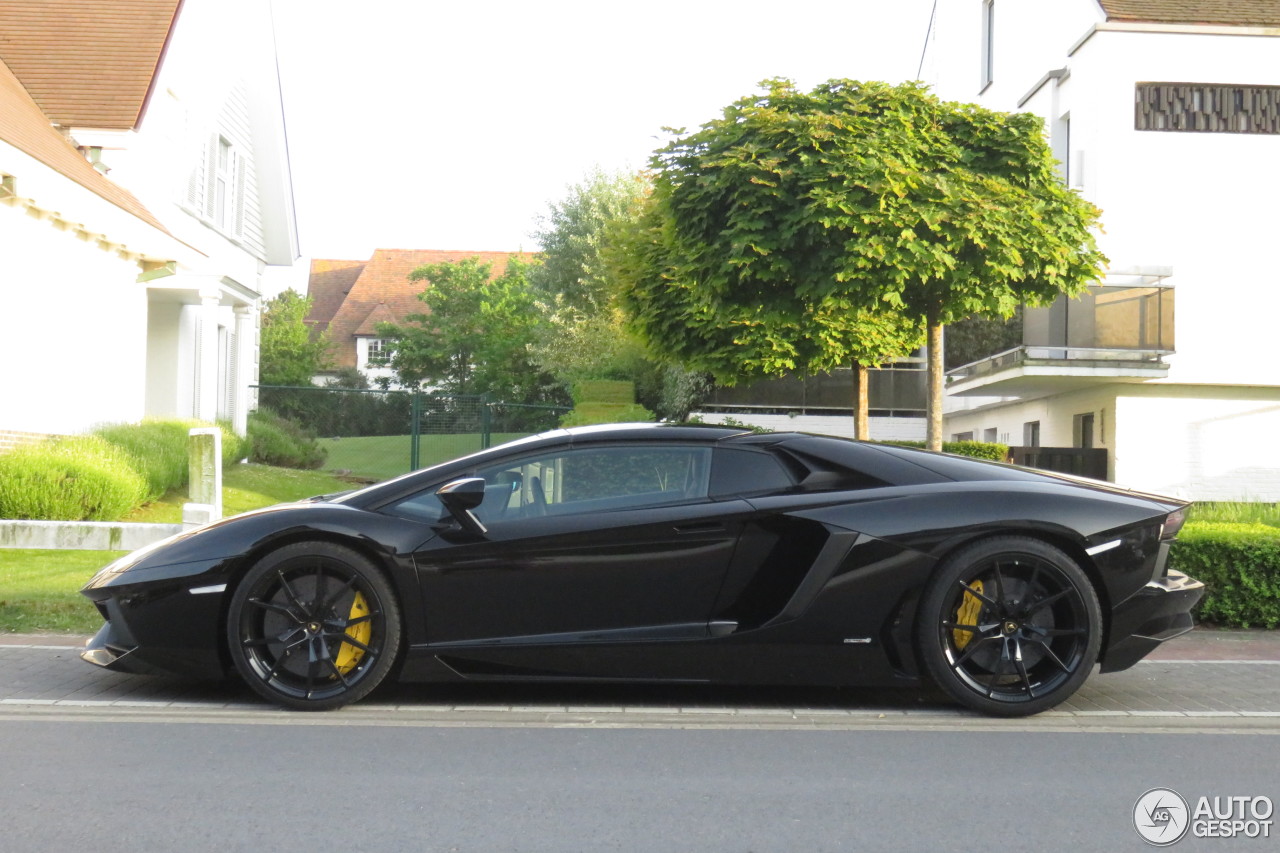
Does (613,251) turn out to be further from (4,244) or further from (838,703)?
(838,703)

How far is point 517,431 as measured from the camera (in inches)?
1195

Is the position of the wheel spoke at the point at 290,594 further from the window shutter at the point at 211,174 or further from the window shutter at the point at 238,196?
the window shutter at the point at 238,196

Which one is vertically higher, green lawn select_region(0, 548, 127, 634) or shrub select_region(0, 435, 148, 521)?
shrub select_region(0, 435, 148, 521)

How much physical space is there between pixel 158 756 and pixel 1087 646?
3.89 meters

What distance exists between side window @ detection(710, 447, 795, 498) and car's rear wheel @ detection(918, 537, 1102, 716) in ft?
2.71

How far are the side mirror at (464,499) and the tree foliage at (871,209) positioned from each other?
29.6 ft

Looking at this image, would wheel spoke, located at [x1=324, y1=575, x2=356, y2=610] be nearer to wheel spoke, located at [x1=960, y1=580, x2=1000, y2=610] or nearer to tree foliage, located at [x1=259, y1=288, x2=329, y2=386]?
wheel spoke, located at [x1=960, y1=580, x2=1000, y2=610]

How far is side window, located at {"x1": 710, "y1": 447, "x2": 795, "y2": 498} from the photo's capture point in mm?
6117

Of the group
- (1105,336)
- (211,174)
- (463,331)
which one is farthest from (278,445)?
(463,331)

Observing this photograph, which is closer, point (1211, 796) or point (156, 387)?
point (1211, 796)

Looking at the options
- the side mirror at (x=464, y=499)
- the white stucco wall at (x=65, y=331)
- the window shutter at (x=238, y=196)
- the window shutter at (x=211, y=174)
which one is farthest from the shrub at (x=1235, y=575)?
the window shutter at (x=238, y=196)

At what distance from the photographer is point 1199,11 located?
27.9m

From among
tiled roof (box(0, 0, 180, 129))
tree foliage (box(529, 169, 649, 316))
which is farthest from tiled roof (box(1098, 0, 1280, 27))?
tiled roof (box(0, 0, 180, 129))

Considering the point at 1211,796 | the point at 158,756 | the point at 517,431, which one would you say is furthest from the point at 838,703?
the point at 517,431
